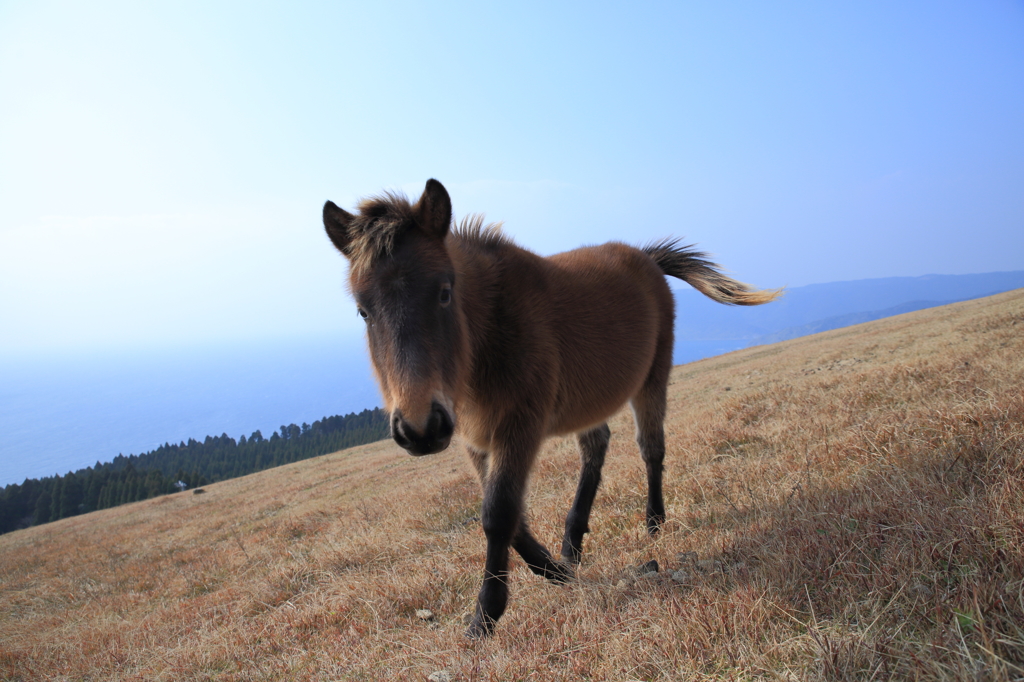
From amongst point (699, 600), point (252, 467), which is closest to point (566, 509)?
point (699, 600)

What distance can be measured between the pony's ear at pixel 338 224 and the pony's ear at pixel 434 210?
1.80 feet

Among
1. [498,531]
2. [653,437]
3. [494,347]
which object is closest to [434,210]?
[494,347]

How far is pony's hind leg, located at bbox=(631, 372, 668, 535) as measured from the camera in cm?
448

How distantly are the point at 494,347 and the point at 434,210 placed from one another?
1.01 m

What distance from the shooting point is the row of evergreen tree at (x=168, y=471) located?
58.5 m

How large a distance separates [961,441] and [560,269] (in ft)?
10.1

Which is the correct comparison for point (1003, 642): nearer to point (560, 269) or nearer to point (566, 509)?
point (560, 269)

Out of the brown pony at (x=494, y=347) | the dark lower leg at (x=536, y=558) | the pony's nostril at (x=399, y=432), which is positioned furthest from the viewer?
the dark lower leg at (x=536, y=558)

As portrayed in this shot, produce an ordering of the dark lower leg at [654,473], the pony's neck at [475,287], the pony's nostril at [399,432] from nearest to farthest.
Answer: the pony's nostril at [399,432], the pony's neck at [475,287], the dark lower leg at [654,473]

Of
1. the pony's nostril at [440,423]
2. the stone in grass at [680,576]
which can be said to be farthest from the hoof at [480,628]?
the pony's nostril at [440,423]

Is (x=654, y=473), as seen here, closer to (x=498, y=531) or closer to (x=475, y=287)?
(x=498, y=531)

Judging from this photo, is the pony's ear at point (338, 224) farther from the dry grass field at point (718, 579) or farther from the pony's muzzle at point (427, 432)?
the dry grass field at point (718, 579)

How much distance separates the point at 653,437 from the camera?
477cm

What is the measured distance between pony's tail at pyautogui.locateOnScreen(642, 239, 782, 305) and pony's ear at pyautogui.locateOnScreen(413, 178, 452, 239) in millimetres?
3531
